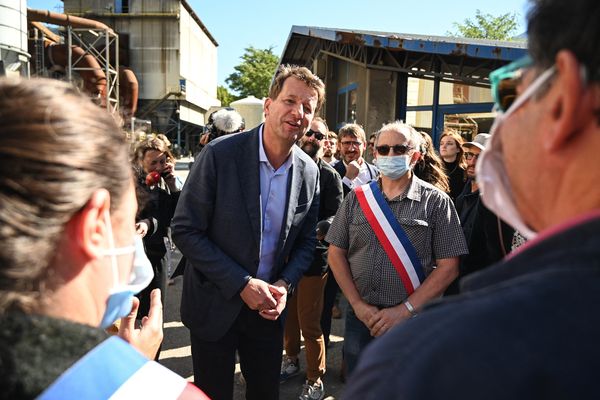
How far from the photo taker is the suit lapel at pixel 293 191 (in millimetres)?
2834

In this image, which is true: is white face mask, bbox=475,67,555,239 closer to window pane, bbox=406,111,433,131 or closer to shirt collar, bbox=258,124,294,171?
shirt collar, bbox=258,124,294,171

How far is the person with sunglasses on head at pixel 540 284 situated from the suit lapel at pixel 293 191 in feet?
6.44

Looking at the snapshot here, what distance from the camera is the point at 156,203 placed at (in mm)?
4199

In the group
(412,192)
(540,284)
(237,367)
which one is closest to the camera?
(540,284)

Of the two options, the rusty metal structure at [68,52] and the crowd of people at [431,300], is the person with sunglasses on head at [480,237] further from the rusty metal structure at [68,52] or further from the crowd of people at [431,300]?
the rusty metal structure at [68,52]

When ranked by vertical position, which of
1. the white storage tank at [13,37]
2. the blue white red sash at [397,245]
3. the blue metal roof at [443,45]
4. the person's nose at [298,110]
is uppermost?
the white storage tank at [13,37]

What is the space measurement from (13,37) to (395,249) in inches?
579

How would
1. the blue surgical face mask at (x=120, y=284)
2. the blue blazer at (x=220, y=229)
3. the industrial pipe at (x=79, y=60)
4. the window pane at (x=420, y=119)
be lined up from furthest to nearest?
1. the industrial pipe at (x=79, y=60)
2. the window pane at (x=420, y=119)
3. the blue blazer at (x=220, y=229)
4. the blue surgical face mask at (x=120, y=284)

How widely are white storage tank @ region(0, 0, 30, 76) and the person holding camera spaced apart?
1127cm

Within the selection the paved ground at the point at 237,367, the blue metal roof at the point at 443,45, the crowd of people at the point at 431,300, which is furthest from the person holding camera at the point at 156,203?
the blue metal roof at the point at 443,45

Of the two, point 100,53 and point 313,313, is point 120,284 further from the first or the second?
point 100,53

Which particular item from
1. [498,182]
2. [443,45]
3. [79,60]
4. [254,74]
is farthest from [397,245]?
[254,74]

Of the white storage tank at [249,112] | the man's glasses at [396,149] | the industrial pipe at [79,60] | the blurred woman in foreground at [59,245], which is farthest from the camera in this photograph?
the industrial pipe at [79,60]

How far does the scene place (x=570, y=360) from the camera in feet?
2.02
